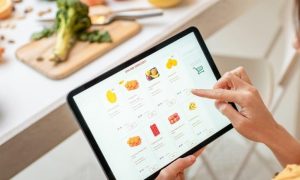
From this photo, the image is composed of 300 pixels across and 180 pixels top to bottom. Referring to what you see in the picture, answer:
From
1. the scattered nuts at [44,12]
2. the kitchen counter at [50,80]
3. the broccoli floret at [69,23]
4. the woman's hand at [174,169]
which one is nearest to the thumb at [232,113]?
the woman's hand at [174,169]

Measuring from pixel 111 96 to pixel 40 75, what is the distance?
0.66ft

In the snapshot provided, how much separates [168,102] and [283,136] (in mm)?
217

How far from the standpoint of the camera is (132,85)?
2.33ft

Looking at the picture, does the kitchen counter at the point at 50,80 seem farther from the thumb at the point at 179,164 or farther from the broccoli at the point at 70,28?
the thumb at the point at 179,164

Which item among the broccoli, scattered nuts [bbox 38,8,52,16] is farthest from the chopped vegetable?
scattered nuts [bbox 38,8,52,16]

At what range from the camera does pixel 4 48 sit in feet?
2.97

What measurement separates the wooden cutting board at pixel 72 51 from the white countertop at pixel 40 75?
0.5 inches

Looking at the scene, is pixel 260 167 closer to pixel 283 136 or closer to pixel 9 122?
pixel 283 136

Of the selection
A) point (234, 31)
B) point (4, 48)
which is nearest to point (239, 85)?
point (4, 48)

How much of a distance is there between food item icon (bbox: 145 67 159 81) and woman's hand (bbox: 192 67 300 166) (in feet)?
0.26

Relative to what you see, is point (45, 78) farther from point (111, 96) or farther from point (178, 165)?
point (178, 165)

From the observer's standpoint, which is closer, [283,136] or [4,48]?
[283,136]

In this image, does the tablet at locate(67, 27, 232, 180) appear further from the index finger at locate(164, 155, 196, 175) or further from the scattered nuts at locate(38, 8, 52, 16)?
the scattered nuts at locate(38, 8, 52, 16)

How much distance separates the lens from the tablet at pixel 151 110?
2.24 feet
